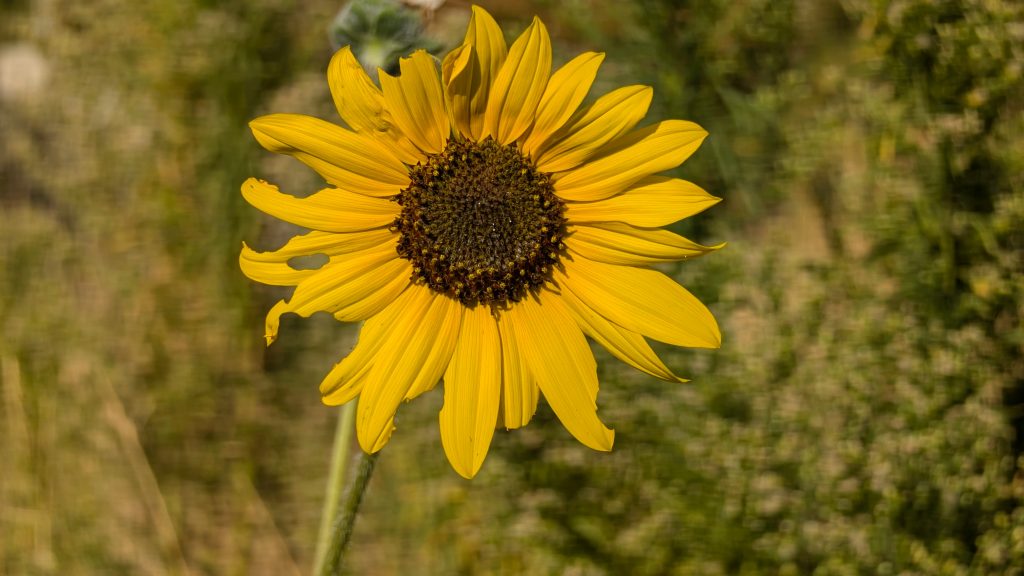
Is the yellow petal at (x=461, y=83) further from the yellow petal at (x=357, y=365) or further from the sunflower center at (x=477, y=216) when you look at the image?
the yellow petal at (x=357, y=365)

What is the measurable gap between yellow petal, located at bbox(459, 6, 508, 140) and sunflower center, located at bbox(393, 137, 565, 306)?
0.26 feet

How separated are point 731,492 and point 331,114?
1.79 metres

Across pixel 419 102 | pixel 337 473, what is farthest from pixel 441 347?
pixel 337 473

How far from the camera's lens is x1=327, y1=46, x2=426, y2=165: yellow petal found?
5.12 feet

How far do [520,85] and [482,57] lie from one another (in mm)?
91

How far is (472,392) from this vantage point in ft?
5.62

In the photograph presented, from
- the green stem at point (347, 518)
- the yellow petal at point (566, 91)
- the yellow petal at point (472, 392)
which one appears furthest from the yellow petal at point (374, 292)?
the yellow petal at point (566, 91)

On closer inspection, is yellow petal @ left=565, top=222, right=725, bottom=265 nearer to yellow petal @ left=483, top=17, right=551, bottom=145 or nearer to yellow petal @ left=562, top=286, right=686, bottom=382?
yellow petal @ left=562, top=286, right=686, bottom=382

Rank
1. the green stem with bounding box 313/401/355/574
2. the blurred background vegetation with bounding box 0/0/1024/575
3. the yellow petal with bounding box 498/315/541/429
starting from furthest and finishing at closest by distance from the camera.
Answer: the blurred background vegetation with bounding box 0/0/1024/575 → the green stem with bounding box 313/401/355/574 → the yellow petal with bounding box 498/315/541/429

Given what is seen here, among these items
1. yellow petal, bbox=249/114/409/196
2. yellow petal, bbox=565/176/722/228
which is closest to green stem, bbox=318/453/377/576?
yellow petal, bbox=249/114/409/196

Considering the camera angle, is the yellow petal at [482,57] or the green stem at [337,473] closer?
the yellow petal at [482,57]

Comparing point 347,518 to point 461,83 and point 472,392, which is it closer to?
point 472,392

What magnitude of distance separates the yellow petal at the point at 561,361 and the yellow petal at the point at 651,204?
204 mm

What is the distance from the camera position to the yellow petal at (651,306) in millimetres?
1667
